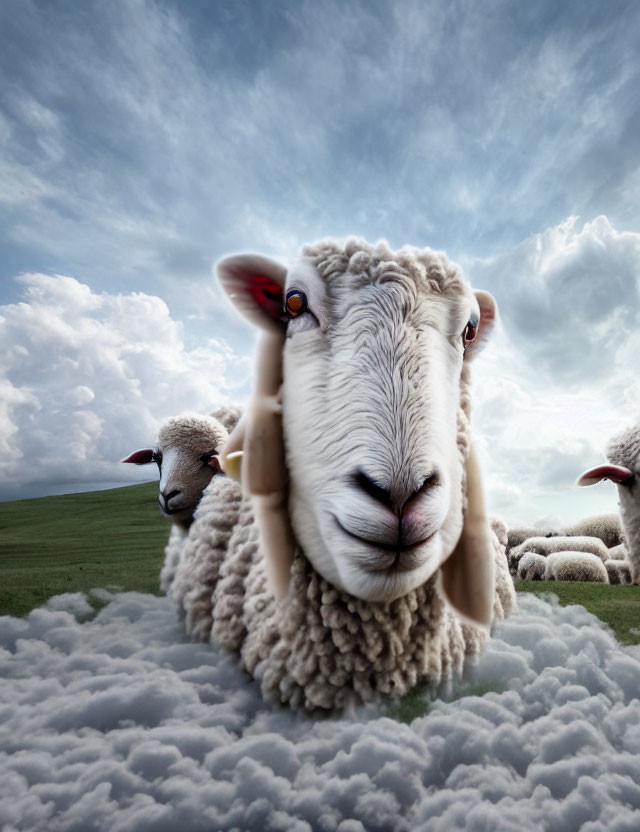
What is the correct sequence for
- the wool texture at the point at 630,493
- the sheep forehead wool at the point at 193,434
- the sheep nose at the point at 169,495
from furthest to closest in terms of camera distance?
the wool texture at the point at 630,493 → the sheep forehead wool at the point at 193,434 → the sheep nose at the point at 169,495

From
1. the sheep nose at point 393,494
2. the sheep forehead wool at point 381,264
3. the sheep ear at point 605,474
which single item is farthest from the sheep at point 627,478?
the sheep nose at point 393,494

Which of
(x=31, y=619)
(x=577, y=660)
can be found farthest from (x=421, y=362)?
(x=31, y=619)

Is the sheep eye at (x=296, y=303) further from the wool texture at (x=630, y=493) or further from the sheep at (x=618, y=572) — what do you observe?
the sheep at (x=618, y=572)

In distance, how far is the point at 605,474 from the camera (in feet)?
18.8

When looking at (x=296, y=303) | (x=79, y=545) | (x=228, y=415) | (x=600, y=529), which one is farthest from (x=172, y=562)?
(x=600, y=529)

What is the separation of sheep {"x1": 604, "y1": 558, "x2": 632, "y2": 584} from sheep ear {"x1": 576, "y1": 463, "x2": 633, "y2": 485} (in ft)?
3.90

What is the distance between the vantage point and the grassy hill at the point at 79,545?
4.20 metres

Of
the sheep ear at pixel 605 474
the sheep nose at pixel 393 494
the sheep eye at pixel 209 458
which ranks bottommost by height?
the sheep nose at pixel 393 494

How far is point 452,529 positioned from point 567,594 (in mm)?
2552

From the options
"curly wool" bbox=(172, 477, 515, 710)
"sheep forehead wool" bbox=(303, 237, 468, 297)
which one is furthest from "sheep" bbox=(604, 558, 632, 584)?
"sheep forehead wool" bbox=(303, 237, 468, 297)

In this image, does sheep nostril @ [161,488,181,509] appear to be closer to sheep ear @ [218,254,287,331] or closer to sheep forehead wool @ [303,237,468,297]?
sheep ear @ [218,254,287,331]

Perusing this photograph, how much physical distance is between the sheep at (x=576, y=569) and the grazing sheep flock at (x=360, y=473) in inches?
160

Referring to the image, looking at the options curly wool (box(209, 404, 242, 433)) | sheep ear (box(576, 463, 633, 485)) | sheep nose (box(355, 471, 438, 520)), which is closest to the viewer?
sheep nose (box(355, 471, 438, 520))

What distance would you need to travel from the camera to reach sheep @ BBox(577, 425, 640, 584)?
5660 mm
